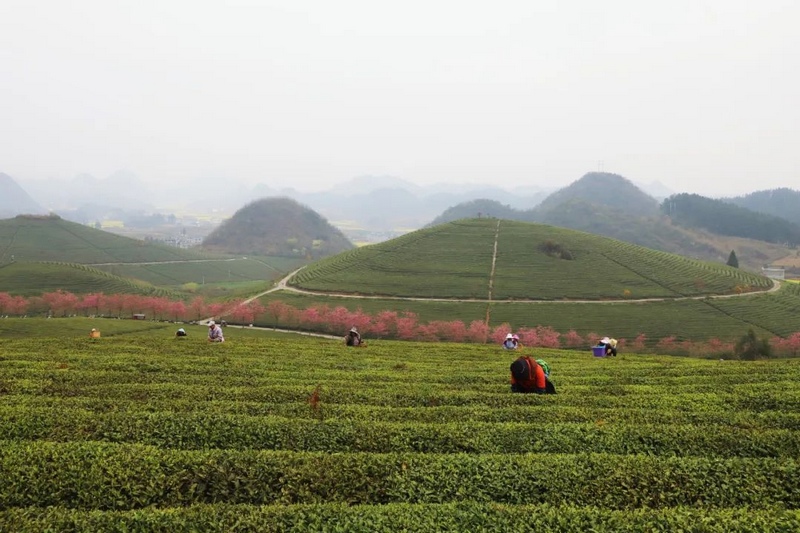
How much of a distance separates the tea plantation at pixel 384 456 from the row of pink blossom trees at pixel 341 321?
61830 millimetres

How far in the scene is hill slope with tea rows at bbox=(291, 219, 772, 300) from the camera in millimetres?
106250

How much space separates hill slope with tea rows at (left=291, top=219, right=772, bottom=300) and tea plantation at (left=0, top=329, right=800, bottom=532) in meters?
89.5

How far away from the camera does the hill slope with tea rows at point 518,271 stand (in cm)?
10625

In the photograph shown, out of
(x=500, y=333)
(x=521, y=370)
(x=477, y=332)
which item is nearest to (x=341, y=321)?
(x=477, y=332)

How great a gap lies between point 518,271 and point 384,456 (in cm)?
11254

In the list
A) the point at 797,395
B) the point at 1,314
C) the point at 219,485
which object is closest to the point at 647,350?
the point at 797,395

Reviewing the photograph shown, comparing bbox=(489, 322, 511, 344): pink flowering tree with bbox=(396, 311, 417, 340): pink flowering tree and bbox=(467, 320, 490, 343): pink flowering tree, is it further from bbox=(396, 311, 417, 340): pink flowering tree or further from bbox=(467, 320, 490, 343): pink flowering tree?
bbox=(396, 311, 417, 340): pink flowering tree

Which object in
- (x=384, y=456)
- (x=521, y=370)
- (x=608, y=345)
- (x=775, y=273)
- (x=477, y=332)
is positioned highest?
(x=521, y=370)

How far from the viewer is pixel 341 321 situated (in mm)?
83062

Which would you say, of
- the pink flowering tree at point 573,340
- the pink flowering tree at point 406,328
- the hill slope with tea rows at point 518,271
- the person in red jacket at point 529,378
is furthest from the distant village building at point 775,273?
the person in red jacket at point 529,378

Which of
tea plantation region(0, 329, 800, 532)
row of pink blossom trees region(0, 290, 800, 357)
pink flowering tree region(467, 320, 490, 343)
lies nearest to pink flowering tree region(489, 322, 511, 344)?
row of pink blossom trees region(0, 290, 800, 357)

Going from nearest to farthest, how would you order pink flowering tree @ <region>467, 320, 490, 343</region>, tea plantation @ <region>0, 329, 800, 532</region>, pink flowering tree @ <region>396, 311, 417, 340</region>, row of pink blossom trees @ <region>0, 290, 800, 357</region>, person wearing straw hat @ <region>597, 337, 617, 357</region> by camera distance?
tea plantation @ <region>0, 329, 800, 532</region> → person wearing straw hat @ <region>597, 337, 617, 357</region> → row of pink blossom trees @ <region>0, 290, 800, 357</region> → pink flowering tree @ <region>467, 320, 490, 343</region> → pink flowering tree @ <region>396, 311, 417, 340</region>

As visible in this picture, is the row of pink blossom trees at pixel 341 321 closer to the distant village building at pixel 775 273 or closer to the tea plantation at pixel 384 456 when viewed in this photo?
the tea plantation at pixel 384 456

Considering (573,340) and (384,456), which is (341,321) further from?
(384,456)
